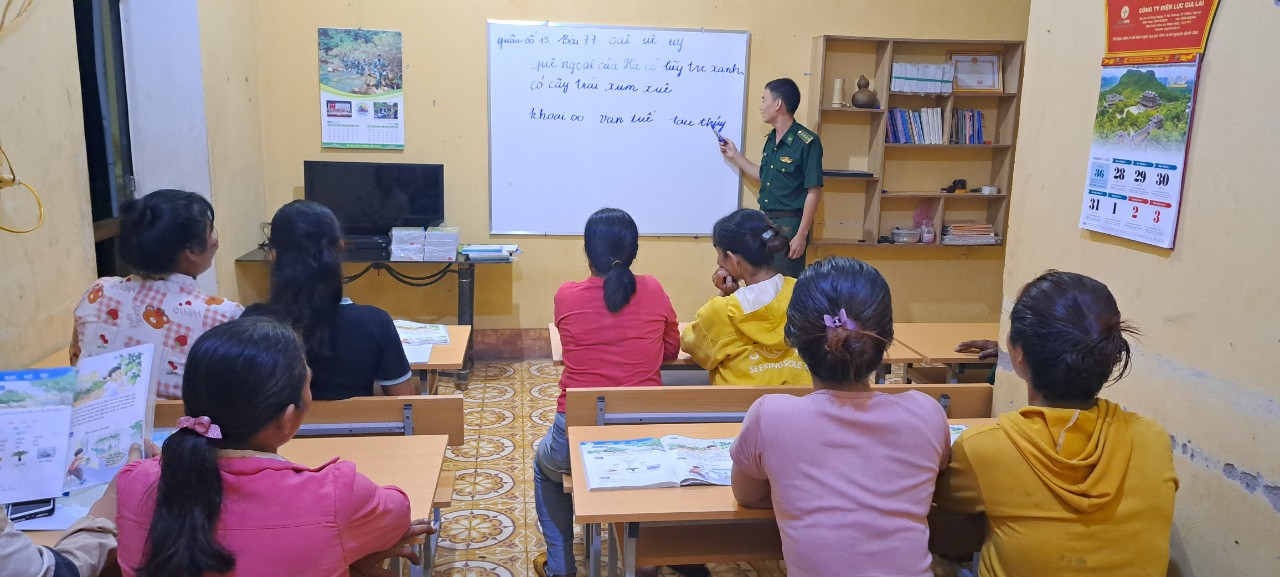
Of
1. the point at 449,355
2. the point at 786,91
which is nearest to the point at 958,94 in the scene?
the point at 786,91

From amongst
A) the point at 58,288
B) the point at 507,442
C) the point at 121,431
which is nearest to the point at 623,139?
the point at 507,442

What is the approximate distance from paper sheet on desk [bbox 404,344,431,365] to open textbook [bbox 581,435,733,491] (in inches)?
38.7

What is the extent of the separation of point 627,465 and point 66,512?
1.09 metres

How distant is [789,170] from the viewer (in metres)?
4.74

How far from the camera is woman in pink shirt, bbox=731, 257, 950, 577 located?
1431 mm

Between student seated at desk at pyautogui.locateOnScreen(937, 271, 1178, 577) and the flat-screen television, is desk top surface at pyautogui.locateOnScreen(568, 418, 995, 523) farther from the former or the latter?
the flat-screen television

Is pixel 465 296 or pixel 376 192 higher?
pixel 376 192

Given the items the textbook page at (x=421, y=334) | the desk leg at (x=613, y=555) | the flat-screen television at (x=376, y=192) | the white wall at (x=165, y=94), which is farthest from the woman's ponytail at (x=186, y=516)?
the flat-screen television at (x=376, y=192)

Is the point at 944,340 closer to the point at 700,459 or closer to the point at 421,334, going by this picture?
the point at 700,459

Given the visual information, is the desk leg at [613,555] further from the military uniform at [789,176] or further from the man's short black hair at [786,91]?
the man's short black hair at [786,91]

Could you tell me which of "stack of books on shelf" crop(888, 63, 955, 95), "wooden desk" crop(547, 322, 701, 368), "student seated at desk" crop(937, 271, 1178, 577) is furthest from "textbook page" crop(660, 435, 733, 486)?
"stack of books on shelf" crop(888, 63, 955, 95)

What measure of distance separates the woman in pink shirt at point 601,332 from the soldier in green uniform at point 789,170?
2365 mm

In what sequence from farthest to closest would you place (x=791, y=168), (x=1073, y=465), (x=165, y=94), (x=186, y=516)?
(x=791, y=168) < (x=165, y=94) < (x=1073, y=465) < (x=186, y=516)

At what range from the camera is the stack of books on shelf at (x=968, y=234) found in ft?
17.0
